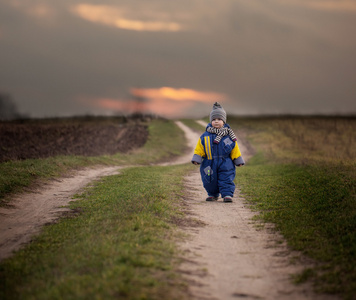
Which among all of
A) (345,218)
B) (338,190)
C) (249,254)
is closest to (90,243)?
(249,254)

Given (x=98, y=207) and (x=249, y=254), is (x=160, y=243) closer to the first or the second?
(x=249, y=254)

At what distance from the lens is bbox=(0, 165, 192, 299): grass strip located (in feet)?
14.0

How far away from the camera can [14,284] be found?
15.6 feet

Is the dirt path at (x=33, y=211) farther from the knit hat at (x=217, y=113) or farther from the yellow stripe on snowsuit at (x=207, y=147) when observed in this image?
the knit hat at (x=217, y=113)

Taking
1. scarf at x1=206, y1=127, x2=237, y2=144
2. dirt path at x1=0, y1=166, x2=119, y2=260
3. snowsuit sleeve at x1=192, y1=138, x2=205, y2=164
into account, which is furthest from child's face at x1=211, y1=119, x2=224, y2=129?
dirt path at x1=0, y1=166, x2=119, y2=260

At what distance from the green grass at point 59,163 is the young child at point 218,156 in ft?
18.3

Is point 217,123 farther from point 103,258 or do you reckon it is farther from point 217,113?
point 103,258

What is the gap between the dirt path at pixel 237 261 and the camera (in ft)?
15.0

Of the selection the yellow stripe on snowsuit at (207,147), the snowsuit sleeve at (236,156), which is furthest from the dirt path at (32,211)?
the snowsuit sleeve at (236,156)

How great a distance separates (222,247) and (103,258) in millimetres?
2067

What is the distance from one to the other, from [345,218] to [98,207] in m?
5.69

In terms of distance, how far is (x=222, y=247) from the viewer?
622 cm

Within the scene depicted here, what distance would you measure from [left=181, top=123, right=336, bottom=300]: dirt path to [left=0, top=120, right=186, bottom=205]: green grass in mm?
6163

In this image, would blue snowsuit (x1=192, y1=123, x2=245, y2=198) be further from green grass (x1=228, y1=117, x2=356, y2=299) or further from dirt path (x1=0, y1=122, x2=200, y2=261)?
dirt path (x1=0, y1=122, x2=200, y2=261)
